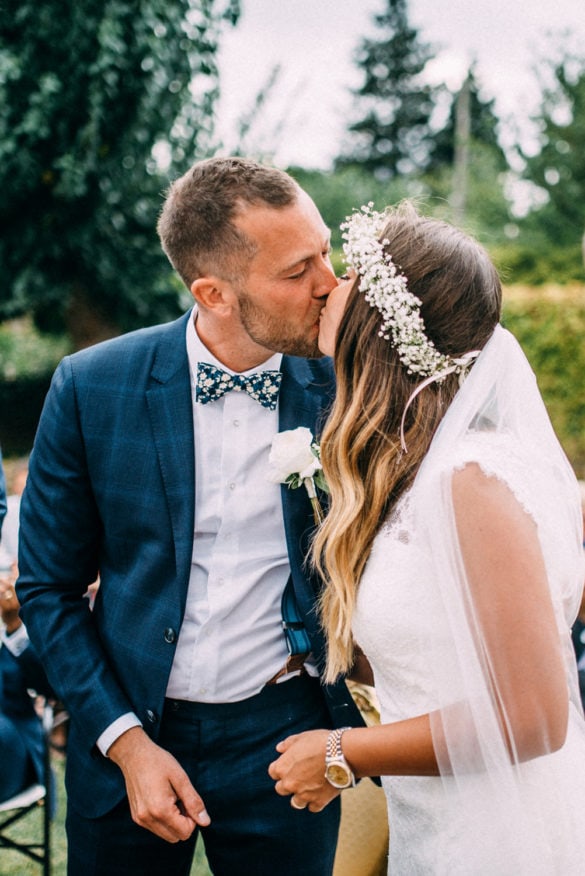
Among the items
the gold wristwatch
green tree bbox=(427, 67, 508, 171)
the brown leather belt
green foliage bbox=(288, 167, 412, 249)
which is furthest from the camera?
green tree bbox=(427, 67, 508, 171)

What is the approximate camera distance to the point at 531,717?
1.53 metres

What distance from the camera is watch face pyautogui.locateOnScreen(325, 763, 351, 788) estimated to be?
1671 mm

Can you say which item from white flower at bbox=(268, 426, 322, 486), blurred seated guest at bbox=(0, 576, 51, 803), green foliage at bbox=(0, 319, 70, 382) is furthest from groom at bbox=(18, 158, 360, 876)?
green foliage at bbox=(0, 319, 70, 382)

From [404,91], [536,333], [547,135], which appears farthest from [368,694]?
[404,91]

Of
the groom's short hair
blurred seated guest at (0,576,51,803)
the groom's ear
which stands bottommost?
blurred seated guest at (0,576,51,803)

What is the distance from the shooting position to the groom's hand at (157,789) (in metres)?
1.89

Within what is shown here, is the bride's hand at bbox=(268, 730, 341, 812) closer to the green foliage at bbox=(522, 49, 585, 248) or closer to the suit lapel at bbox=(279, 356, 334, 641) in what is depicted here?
the suit lapel at bbox=(279, 356, 334, 641)

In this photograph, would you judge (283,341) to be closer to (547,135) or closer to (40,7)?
(40,7)

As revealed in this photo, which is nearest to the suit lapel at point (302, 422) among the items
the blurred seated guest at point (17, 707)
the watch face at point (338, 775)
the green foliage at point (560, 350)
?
the watch face at point (338, 775)

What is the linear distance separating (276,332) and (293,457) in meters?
0.40

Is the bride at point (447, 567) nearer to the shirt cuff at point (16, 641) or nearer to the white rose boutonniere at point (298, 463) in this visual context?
the white rose boutonniere at point (298, 463)

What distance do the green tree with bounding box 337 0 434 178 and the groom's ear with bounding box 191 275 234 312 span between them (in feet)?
130

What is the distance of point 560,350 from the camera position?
34.8 feet

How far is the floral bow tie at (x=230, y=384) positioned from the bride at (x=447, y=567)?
321 millimetres
